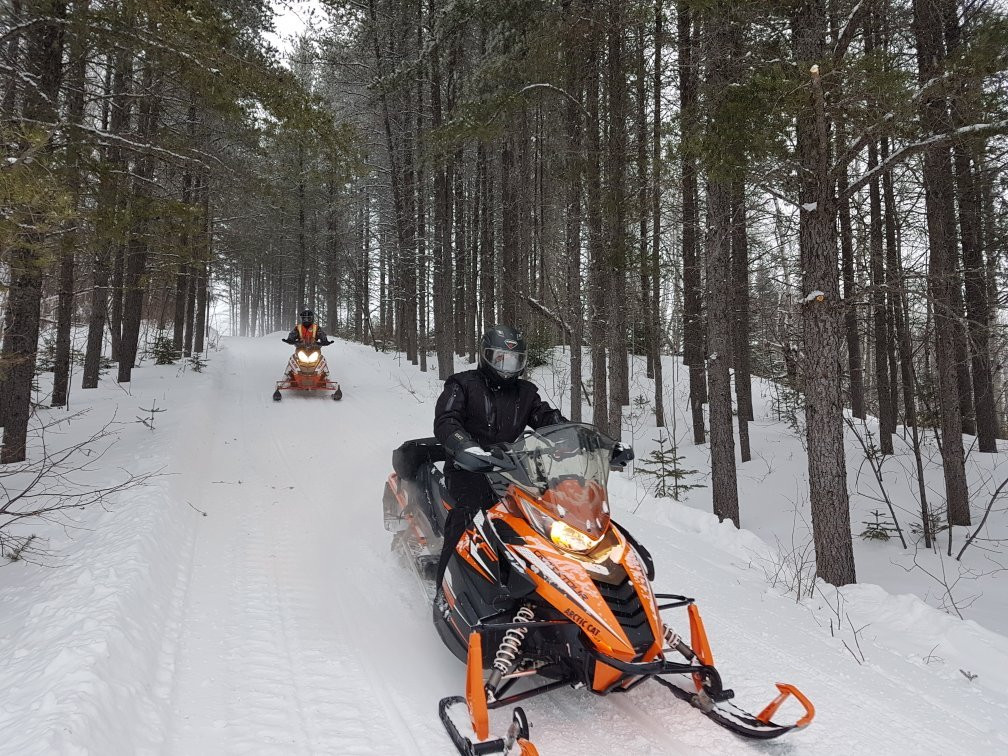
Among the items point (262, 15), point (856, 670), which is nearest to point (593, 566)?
point (856, 670)

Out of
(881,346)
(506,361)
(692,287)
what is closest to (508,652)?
(506,361)

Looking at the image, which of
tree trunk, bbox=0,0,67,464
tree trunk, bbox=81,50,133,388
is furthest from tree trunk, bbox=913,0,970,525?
tree trunk, bbox=0,0,67,464

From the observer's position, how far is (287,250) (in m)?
38.2

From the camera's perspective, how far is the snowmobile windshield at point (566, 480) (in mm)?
3334

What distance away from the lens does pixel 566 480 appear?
3486mm

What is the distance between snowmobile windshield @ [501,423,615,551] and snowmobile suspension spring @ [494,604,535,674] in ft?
1.40

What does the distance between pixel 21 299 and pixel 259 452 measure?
363cm

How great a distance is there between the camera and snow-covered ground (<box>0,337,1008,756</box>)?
10.0 ft

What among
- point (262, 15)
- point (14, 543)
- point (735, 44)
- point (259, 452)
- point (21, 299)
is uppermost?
point (262, 15)

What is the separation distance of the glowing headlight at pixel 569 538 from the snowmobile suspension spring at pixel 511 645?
396 mm

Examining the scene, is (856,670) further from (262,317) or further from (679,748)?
(262,317)

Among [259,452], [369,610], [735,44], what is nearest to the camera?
[369,610]

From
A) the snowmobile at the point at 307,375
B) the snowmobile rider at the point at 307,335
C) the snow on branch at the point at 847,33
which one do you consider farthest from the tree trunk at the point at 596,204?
the snowmobile rider at the point at 307,335

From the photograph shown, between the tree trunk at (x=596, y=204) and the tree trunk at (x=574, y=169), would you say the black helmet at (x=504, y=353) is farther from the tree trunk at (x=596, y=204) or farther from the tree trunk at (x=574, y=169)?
the tree trunk at (x=574, y=169)
